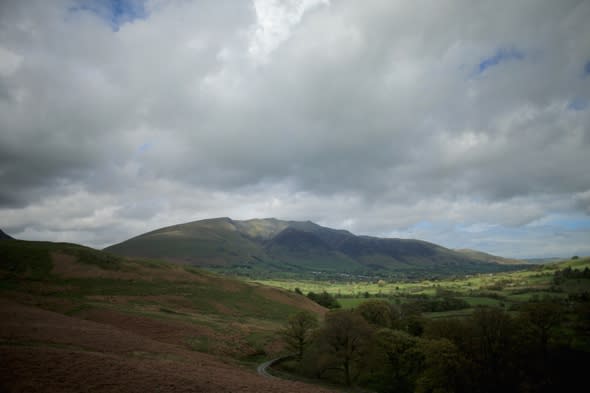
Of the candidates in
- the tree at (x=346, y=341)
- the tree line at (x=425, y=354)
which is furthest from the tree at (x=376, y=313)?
the tree at (x=346, y=341)

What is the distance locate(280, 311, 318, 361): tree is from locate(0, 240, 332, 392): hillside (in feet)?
10.9

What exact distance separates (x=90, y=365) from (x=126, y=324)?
33.3 metres

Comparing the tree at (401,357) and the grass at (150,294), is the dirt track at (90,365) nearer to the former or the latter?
the grass at (150,294)

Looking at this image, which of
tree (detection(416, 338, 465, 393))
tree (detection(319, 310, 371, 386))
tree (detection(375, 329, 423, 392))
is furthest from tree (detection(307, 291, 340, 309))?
tree (detection(416, 338, 465, 393))

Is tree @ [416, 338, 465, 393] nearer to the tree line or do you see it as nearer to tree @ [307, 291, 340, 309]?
the tree line

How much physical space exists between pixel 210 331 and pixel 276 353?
48.3 feet

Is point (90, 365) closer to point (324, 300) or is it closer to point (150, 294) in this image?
point (150, 294)

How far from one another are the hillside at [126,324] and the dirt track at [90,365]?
0.09 m

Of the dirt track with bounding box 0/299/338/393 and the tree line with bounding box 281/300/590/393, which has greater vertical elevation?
the dirt track with bounding box 0/299/338/393

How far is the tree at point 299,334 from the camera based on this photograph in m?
67.6

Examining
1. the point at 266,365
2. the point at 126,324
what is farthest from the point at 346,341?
the point at 126,324

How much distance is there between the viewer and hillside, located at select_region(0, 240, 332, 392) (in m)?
26.1

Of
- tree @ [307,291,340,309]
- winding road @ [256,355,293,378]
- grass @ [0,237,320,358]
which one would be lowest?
tree @ [307,291,340,309]

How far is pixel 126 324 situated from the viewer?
186 ft
